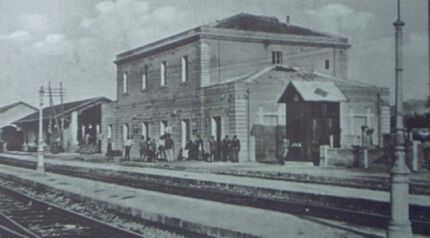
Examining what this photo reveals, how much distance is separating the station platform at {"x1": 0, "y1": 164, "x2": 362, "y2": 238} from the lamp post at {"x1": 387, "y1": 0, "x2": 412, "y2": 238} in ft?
6.19

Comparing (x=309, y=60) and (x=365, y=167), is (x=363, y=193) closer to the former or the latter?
(x=365, y=167)

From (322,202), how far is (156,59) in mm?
26999

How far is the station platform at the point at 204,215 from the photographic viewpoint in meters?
9.77

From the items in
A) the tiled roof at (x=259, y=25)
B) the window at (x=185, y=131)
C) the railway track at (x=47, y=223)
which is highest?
the tiled roof at (x=259, y=25)

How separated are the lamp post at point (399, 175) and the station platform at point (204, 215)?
189cm

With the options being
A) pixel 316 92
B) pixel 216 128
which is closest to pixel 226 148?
pixel 216 128

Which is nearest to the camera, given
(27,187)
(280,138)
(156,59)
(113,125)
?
(27,187)

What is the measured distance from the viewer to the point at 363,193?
14867 mm

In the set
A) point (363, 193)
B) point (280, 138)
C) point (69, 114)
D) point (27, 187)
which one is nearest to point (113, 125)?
point (69, 114)

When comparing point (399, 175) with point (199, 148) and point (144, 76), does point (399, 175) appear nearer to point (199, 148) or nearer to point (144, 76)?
point (199, 148)

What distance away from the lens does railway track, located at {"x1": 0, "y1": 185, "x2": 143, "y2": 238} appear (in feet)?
34.5

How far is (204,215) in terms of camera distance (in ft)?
39.0

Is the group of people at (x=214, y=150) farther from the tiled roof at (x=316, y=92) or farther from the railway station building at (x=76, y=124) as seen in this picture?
the railway station building at (x=76, y=124)

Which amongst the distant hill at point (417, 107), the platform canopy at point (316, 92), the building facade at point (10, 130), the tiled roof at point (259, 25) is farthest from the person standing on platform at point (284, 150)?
the building facade at point (10, 130)
